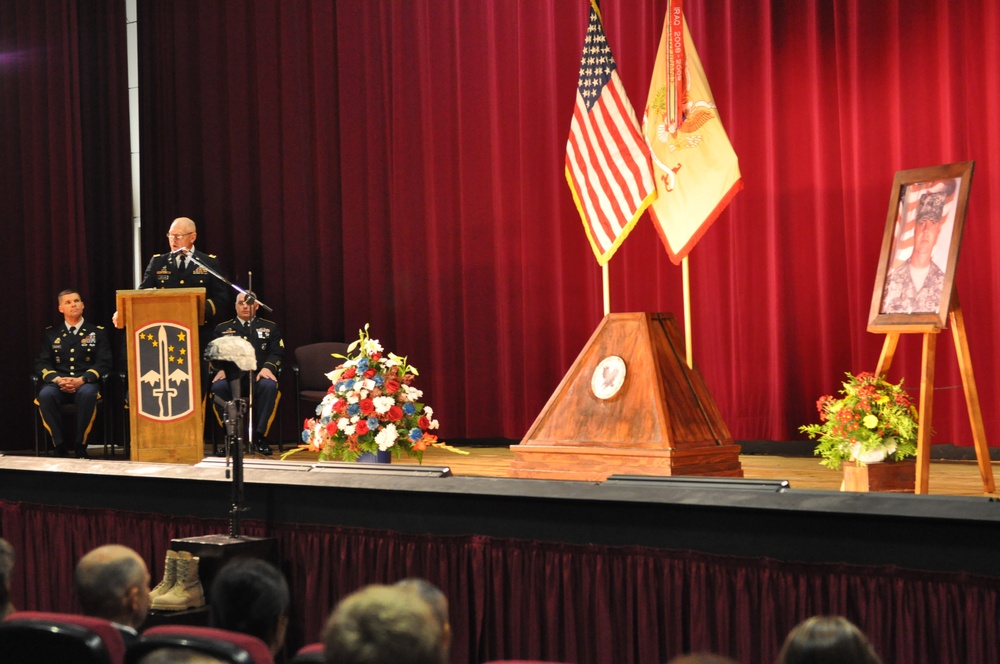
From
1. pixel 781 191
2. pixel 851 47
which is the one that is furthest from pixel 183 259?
pixel 851 47

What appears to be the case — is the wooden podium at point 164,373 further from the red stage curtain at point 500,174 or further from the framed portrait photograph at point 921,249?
the framed portrait photograph at point 921,249

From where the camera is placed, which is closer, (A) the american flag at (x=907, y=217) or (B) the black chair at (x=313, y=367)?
(A) the american flag at (x=907, y=217)

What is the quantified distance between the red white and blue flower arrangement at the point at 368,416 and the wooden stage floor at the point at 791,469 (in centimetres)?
32

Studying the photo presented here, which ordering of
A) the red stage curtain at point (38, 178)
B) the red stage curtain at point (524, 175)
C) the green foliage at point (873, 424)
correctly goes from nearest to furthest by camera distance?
the green foliage at point (873, 424) → the red stage curtain at point (524, 175) → the red stage curtain at point (38, 178)

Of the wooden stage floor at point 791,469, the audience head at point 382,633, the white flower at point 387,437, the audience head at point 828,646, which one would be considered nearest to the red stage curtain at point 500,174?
the wooden stage floor at point 791,469

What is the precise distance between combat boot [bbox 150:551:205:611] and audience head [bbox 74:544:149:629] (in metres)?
1.29

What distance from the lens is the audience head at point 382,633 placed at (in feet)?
5.29

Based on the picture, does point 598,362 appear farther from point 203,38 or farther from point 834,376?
point 203,38

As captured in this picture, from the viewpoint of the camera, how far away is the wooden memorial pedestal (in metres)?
4.69

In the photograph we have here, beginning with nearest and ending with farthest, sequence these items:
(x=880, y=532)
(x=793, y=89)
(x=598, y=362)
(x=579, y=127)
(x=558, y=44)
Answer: (x=880, y=532), (x=598, y=362), (x=579, y=127), (x=793, y=89), (x=558, y=44)

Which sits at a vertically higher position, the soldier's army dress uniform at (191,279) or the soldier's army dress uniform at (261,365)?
the soldier's army dress uniform at (191,279)

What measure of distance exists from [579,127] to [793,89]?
1705 millimetres

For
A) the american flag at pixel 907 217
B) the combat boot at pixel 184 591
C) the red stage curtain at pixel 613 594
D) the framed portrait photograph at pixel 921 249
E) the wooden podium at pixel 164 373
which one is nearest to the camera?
the red stage curtain at pixel 613 594

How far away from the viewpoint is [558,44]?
7.57 meters
